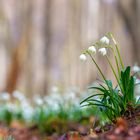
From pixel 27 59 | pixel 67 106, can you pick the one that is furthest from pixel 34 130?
pixel 27 59

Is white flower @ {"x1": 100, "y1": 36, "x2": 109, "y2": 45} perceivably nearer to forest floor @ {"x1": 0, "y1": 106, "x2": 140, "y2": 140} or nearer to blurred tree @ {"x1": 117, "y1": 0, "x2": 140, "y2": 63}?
forest floor @ {"x1": 0, "y1": 106, "x2": 140, "y2": 140}

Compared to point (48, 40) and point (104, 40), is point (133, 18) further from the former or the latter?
point (104, 40)

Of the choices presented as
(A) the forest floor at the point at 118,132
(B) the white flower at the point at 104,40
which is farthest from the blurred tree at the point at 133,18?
(B) the white flower at the point at 104,40

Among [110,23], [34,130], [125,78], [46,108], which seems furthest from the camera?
[110,23]

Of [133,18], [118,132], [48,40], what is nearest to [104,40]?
[118,132]

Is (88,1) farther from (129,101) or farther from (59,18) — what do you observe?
(129,101)

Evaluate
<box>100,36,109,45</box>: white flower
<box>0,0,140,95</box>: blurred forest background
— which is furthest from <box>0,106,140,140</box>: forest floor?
<box>0,0,140,95</box>: blurred forest background

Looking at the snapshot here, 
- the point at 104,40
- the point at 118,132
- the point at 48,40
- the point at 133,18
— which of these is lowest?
the point at 118,132

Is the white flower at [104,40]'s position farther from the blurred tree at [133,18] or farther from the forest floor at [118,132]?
the blurred tree at [133,18]
